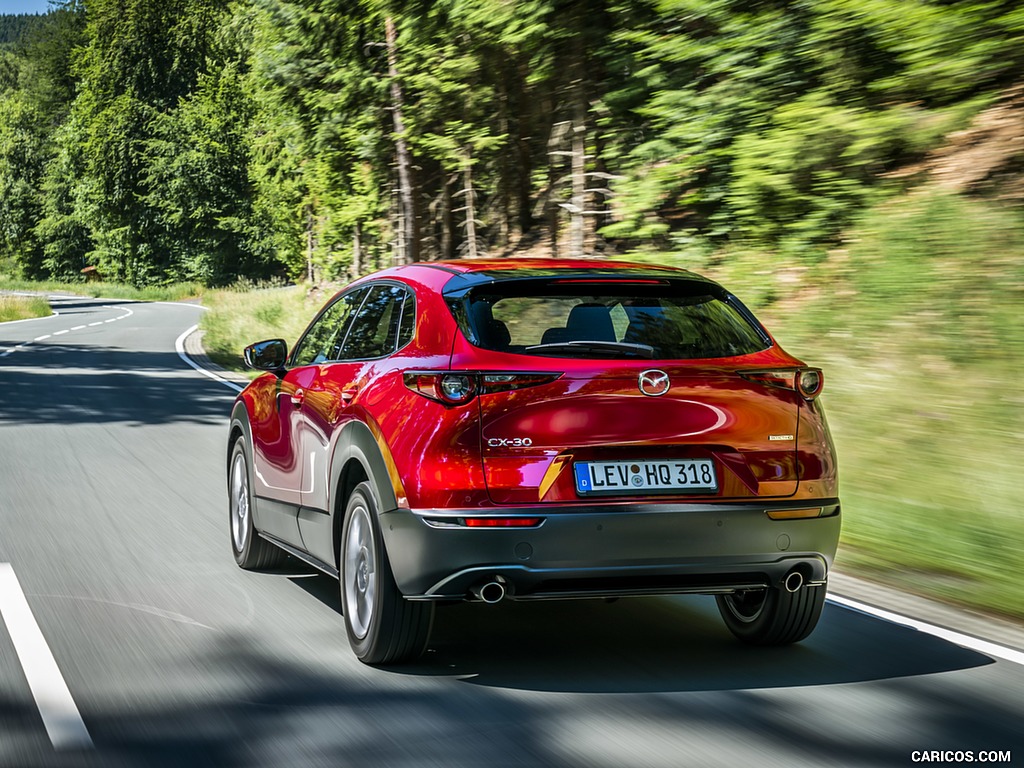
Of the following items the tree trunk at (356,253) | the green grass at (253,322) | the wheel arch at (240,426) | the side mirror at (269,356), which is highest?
the side mirror at (269,356)

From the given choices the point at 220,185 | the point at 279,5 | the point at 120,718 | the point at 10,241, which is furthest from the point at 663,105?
the point at 10,241

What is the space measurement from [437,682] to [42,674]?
4.98 ft

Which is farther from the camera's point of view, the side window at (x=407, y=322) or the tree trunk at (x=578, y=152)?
the tree trunk at (x=578, y=152)

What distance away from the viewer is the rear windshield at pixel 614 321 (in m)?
4.92

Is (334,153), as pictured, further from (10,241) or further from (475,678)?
(10,241)

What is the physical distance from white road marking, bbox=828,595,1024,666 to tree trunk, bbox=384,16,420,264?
1725cm

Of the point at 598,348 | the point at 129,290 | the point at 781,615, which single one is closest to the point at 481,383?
the point at 598,348

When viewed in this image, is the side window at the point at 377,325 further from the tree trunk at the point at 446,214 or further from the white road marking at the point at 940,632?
the tree trunk at the point at 446,214

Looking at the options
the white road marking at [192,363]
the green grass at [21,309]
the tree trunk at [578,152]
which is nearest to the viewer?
the tree trunk at [578,152]

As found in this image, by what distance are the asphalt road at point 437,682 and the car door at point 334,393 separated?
1.49 feet

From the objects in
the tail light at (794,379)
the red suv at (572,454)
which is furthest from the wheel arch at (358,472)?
the tail light at (794,379)

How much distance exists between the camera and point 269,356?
6691 mm

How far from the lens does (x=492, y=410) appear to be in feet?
15.3

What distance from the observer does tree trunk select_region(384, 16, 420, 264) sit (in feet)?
74.9
